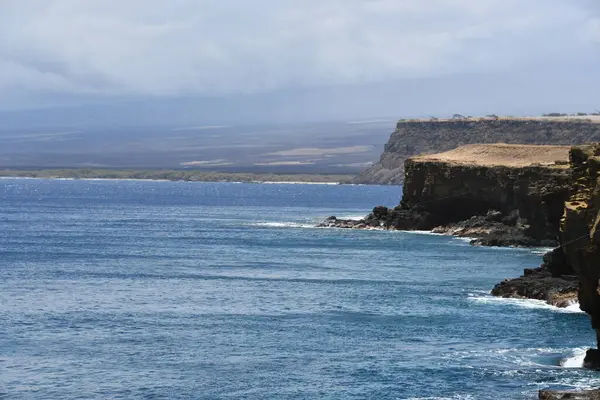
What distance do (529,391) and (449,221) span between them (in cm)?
7951

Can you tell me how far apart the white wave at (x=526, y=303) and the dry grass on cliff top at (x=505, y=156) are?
5408 centimetres

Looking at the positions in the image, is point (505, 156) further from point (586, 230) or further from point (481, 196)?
point (586, 230)

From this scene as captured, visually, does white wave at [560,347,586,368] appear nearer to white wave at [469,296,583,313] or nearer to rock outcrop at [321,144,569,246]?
white wave at [469,296,583,313]

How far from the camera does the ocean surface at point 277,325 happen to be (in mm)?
43438

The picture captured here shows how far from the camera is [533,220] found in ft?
334

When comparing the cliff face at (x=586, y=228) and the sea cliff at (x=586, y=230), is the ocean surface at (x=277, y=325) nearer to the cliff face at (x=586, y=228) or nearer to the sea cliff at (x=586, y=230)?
the sea cliff at (x=586, y=230)

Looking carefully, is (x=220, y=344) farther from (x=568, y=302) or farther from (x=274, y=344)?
(x=568, y=302)

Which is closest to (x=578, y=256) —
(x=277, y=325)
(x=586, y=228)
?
(x=586, y=228)

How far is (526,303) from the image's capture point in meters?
62.7

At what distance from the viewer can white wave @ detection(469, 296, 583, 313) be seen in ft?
196

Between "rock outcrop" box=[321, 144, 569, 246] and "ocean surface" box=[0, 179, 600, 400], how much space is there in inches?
281

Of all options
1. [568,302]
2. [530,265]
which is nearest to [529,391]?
[568,302]

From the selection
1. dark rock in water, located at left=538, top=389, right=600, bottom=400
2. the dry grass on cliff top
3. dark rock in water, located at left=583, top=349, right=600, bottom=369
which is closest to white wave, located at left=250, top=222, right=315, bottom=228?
the dry grass on cliff top

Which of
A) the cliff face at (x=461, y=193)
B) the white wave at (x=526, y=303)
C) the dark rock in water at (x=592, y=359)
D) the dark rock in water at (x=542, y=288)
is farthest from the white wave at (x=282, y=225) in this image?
the dark rock in water at (x=592, y=359)
